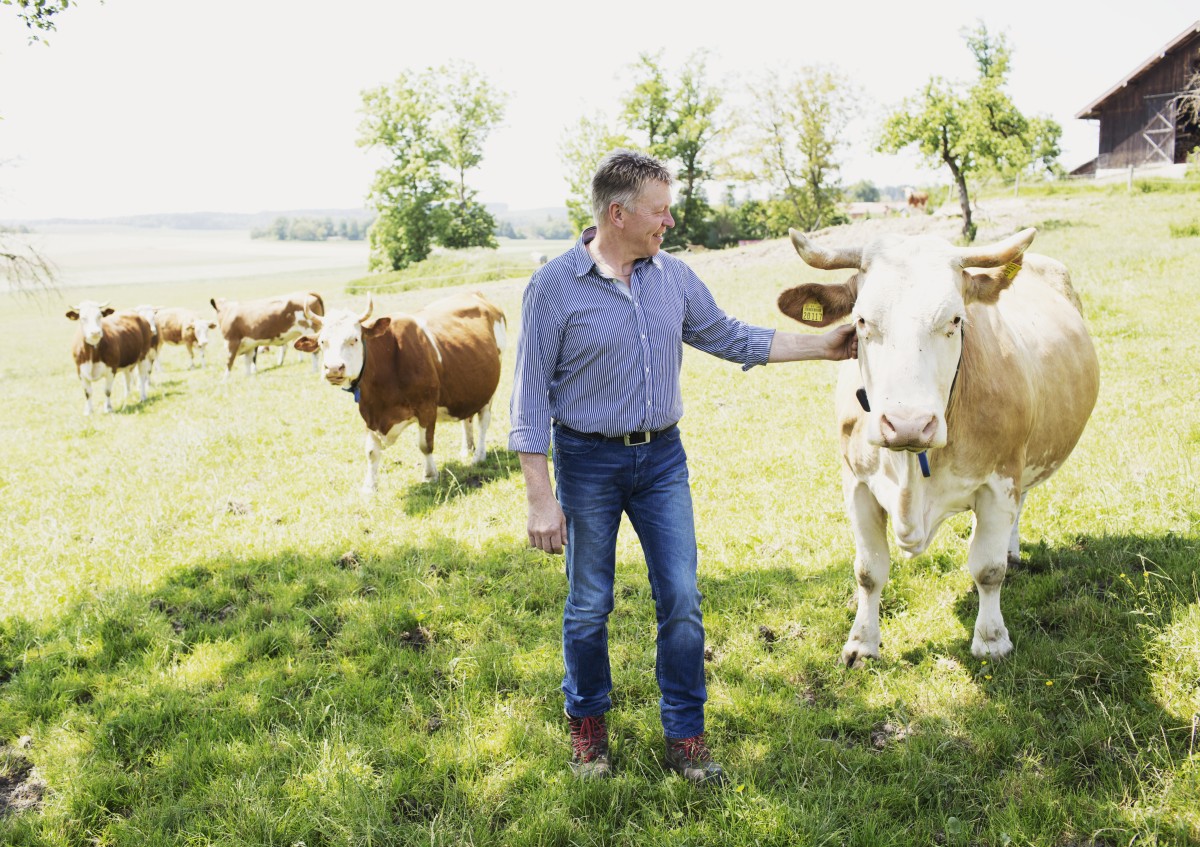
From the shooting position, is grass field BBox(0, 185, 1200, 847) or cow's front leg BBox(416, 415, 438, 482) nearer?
grass field BBox(0, 185, 1200, 847)

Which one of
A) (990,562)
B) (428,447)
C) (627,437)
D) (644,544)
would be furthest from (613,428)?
(428,447)

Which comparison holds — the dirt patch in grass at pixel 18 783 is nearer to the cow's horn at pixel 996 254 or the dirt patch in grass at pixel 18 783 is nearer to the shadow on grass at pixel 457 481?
the shadow on grass at pixel 457 481

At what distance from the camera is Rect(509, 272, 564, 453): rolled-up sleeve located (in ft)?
10.8

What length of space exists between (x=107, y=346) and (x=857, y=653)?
1537 centimetres

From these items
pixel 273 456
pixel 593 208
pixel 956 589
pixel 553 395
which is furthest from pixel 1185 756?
pixel 273 456

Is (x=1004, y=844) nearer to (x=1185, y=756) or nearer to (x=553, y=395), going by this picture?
(x=1185, y=756)

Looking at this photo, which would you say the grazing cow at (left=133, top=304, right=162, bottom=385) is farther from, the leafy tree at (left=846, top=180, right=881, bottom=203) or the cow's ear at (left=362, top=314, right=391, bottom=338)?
the leafy tree at (left=846, top=180, right=881, bottom=203)

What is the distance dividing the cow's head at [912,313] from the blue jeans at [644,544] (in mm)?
870

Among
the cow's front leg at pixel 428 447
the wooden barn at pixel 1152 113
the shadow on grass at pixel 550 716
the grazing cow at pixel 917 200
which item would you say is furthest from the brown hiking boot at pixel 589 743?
the grazing cow at pixel 917 200

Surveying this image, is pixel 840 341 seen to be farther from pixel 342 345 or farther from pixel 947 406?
pixel 342 345

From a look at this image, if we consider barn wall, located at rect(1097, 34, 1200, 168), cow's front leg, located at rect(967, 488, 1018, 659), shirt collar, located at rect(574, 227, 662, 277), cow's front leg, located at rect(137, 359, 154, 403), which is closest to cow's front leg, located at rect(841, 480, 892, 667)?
cow's front leg, located at rect(967, 488, 1018, 659)

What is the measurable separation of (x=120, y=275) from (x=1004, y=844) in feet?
390

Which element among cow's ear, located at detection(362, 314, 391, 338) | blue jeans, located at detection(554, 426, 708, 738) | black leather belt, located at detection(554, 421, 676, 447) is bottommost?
blue jeans, located at detection(554, 426, 708, 738)

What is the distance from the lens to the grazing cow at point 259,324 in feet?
61.0
